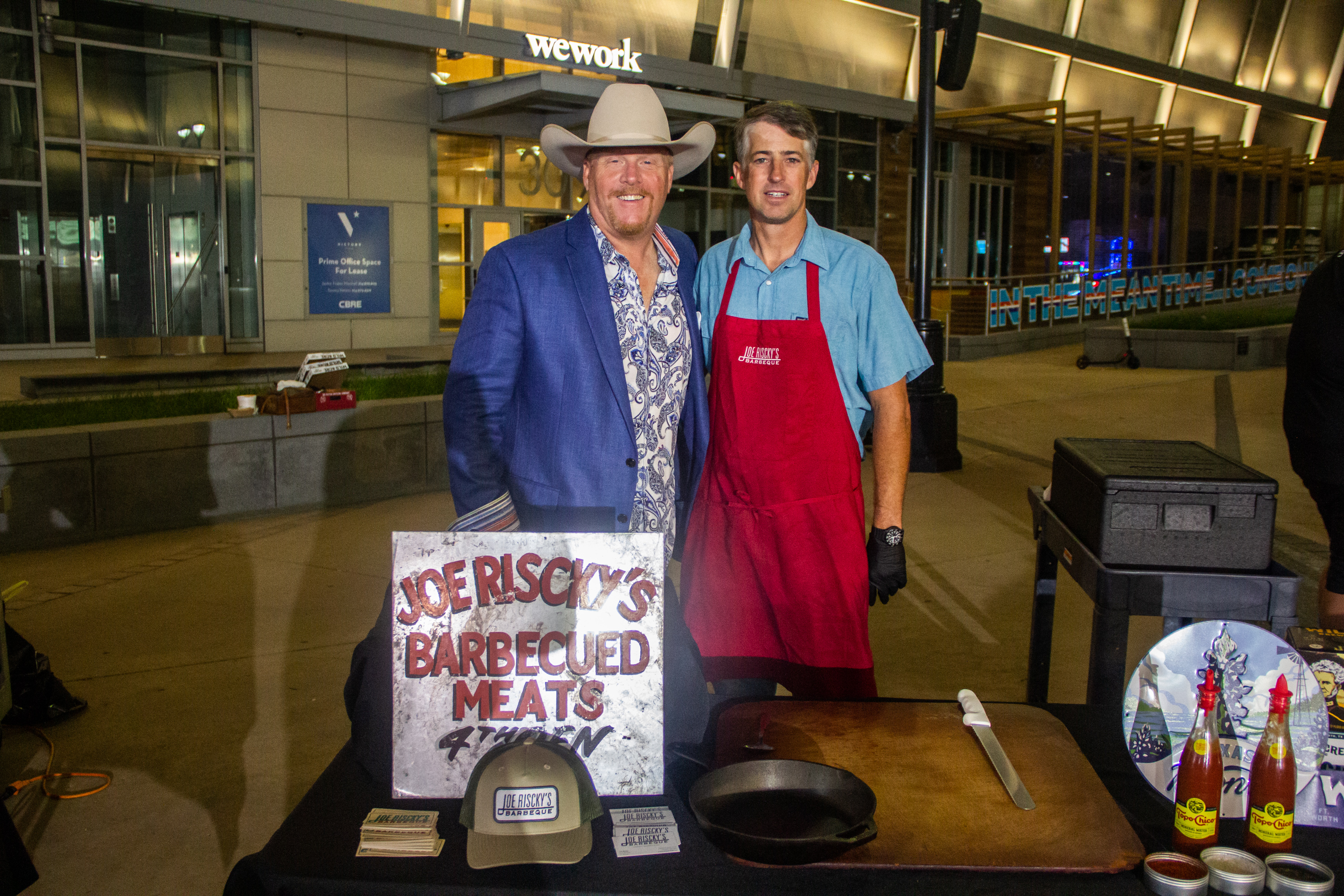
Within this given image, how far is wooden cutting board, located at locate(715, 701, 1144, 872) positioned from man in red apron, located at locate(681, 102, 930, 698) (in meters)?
0.72

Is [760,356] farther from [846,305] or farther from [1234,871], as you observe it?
[1234,871]

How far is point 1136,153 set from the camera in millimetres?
25328

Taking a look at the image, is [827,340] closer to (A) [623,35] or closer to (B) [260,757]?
(B) [260,757]

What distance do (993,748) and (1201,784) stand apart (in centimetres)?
33

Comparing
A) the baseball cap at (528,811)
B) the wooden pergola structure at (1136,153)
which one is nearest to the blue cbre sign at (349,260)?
the wooden pergola structure at (1136,153)

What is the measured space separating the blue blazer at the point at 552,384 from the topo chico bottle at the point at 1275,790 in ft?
4.53

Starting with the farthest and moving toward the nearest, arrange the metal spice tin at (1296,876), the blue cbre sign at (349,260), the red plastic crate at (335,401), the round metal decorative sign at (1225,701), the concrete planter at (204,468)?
the blue cbre sign at (349,260)
the red plastic crate at (335,401)
the concrete planter at (204,468)
the round metal decorative sign at (1225,701)
the metal spice tin at (1296,876)

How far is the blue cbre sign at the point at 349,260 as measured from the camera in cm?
1484

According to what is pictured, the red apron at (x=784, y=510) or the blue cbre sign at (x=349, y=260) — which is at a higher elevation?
the blue cbre sign at (x=349, y=260)

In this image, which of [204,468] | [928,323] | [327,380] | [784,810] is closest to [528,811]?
[784,810]

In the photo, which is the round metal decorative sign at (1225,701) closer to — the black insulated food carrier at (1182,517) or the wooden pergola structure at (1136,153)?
the black insulated food carrier at (1182,517)

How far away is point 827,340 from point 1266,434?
30.0 ft

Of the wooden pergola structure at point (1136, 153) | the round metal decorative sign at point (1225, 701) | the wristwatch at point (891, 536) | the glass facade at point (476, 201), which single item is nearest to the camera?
the round metal decorative sign at point (1225, 701)

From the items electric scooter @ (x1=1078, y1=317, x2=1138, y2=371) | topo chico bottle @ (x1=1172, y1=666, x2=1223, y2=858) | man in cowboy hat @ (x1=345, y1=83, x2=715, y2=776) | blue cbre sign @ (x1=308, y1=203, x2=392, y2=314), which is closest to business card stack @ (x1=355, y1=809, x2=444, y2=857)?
man in cowboy hat @ (x1=345, y1=83, x2=715, y2=776)
